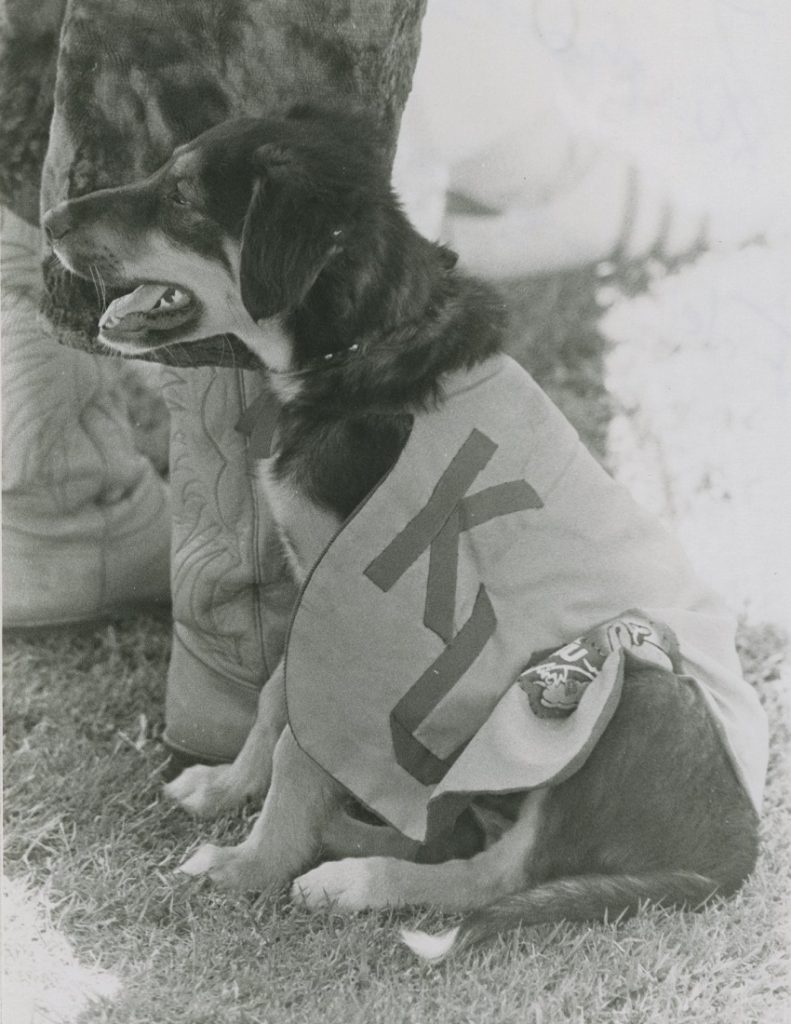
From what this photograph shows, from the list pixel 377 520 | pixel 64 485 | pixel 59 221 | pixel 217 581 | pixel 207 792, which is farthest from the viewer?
pixel 64 485

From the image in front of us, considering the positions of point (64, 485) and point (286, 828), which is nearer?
point (286, 828)

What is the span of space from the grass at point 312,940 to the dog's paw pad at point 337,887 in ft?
0.12

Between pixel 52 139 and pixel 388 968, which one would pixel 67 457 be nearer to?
pixel 52 139

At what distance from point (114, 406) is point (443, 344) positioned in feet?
4.41

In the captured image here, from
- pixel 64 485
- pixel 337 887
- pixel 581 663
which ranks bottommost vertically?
pixel 337 887

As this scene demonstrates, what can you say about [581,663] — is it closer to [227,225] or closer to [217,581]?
[217,581]

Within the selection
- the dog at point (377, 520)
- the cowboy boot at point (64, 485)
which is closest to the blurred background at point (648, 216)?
the dog at point (377, 520)

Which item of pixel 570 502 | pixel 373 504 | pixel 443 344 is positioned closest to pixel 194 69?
pixel 443 344

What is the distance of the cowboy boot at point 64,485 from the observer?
3.63m

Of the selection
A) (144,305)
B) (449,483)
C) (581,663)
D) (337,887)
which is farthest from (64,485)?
(581,663)

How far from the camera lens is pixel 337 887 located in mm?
3158

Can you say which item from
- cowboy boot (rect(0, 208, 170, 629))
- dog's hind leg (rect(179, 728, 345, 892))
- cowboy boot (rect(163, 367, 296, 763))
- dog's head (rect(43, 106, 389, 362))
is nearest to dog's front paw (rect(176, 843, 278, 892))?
dog's hind leg (rect(179, 728, 345, 892))

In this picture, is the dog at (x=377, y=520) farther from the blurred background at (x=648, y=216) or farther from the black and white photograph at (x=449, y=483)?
the blurred background at (x=648, y=216)

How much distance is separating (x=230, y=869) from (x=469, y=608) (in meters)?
0.96
